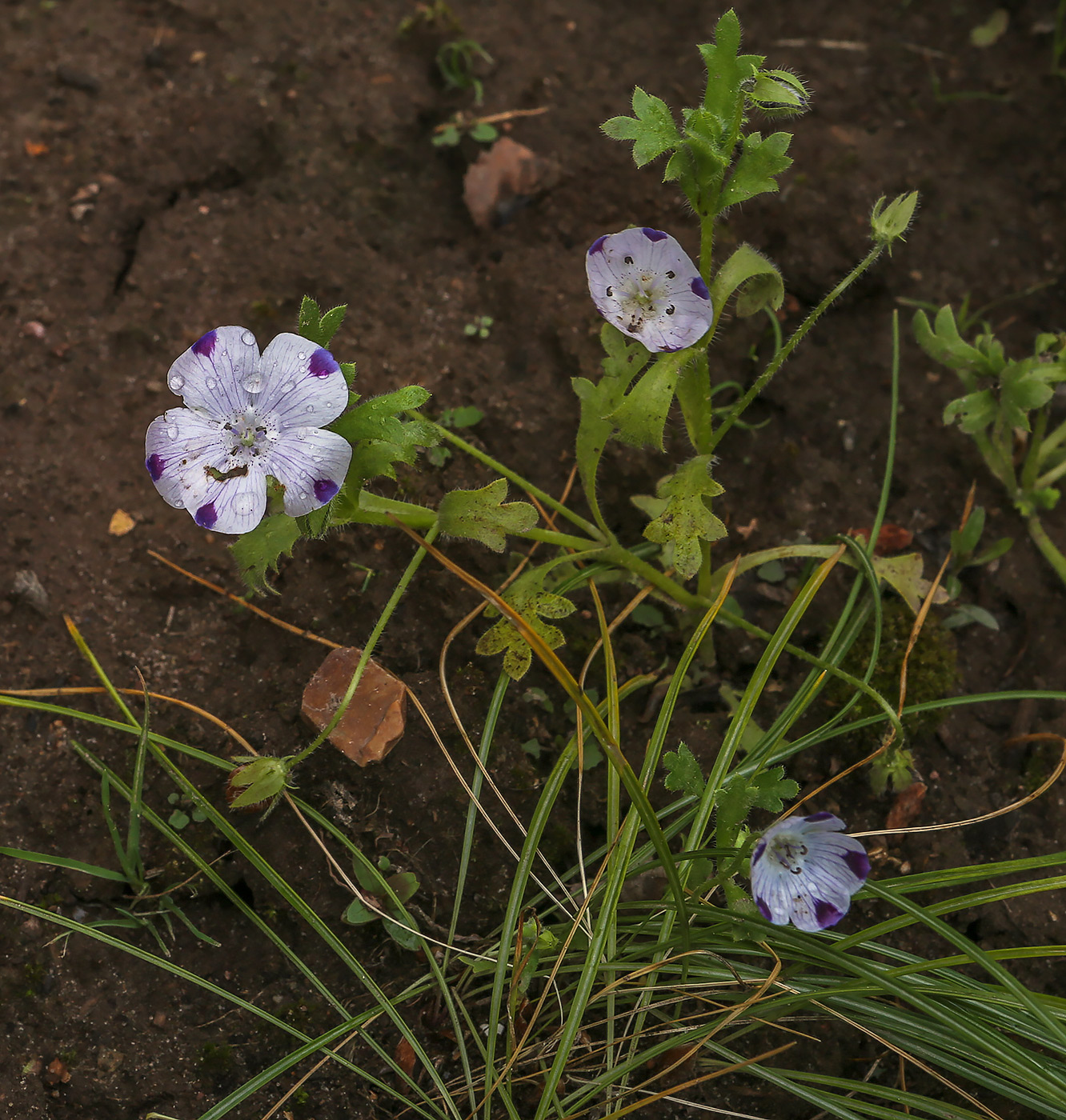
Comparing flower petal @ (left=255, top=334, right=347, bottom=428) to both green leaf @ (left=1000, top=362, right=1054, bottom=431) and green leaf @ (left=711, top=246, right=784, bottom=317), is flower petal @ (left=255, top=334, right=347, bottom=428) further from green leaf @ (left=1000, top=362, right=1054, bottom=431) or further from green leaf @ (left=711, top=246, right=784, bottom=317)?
green leaf @ (left=1000, top=362, right=1054, bottom=431)

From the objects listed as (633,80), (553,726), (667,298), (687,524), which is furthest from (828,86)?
(553,726)

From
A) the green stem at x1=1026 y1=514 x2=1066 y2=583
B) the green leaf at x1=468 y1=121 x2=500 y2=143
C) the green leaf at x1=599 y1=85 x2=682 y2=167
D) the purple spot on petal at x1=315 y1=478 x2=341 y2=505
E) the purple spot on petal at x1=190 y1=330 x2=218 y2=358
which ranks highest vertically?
the green leaf at x1=599 y1=85 x2=682 y2=167

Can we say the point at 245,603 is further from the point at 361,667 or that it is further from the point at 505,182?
the point at 505,182

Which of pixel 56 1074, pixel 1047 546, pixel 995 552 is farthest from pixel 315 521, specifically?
pixel 1047 546

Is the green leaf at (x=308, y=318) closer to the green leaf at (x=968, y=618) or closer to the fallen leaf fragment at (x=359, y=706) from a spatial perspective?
the fallen leaf fragment at (x=359, y=706)

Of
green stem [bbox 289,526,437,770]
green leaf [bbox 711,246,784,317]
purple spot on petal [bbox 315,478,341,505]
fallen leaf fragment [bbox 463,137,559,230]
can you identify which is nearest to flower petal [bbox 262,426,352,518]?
purple spot on petal [bbox 315,478,341,505]
